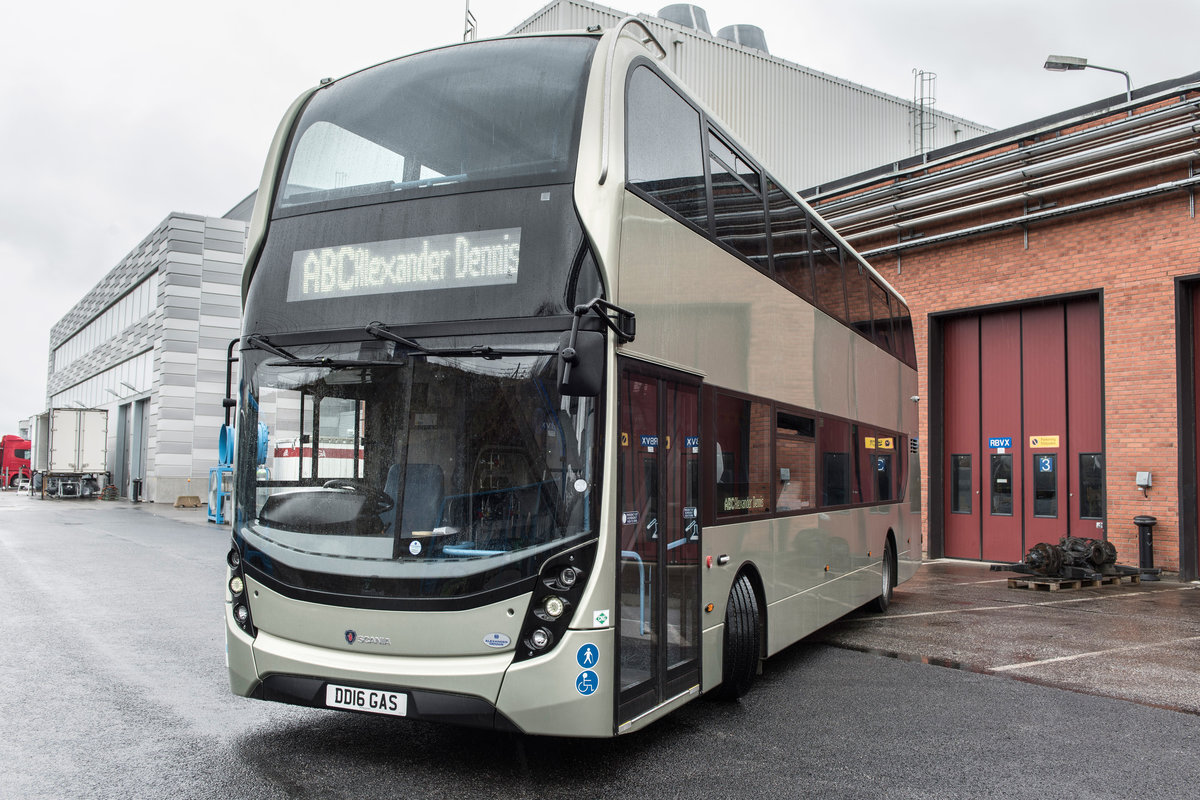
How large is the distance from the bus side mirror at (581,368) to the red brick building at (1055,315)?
13667 millimetres

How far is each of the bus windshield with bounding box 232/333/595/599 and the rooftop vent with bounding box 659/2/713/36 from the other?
26157mm

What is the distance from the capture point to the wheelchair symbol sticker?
4617 mm

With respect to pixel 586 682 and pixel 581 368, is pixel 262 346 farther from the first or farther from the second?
pixel 586 682

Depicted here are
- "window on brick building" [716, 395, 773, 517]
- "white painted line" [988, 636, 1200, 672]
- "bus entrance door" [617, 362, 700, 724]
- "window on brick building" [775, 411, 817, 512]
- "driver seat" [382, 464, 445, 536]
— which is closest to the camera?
"driver seat" [382, 464, 445, 536]

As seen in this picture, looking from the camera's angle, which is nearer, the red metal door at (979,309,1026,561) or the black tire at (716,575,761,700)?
the black tire at (716,575,761,700)

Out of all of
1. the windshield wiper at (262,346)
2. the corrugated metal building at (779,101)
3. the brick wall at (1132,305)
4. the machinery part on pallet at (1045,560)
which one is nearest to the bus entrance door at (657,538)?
the windshield wiper at (262,346)

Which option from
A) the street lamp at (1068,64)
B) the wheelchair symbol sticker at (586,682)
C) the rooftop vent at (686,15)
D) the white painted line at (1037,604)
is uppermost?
the rooftop vent at (686,15)

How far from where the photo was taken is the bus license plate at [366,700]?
182 inches

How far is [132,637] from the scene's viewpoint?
28.9 feet

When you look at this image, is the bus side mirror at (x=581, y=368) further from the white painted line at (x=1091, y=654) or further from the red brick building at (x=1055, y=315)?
the red brick building at (x=1055, y=315)

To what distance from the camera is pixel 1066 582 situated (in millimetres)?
14117

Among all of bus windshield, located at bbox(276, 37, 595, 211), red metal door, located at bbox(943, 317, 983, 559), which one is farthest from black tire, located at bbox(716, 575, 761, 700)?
red metal door, located at bbox(943, 317, 983, 559)

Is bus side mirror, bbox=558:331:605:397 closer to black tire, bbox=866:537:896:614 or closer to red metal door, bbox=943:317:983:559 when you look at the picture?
black tire, bbox=866:537:896:614

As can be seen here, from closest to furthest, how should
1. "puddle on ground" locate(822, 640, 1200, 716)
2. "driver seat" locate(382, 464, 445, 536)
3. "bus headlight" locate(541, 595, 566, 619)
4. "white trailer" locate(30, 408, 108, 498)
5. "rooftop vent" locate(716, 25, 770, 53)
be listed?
"bus headlight" locate(541, 595, 566, 619) → "driver seat" locate(382, 464, 445, 536) → "puddle on ground" locate(822, 640, 1200, 716) → "rooftop vent" locate(716, 25, 770, 53) → "white trailer" locate(30, 408, 108, 498)
